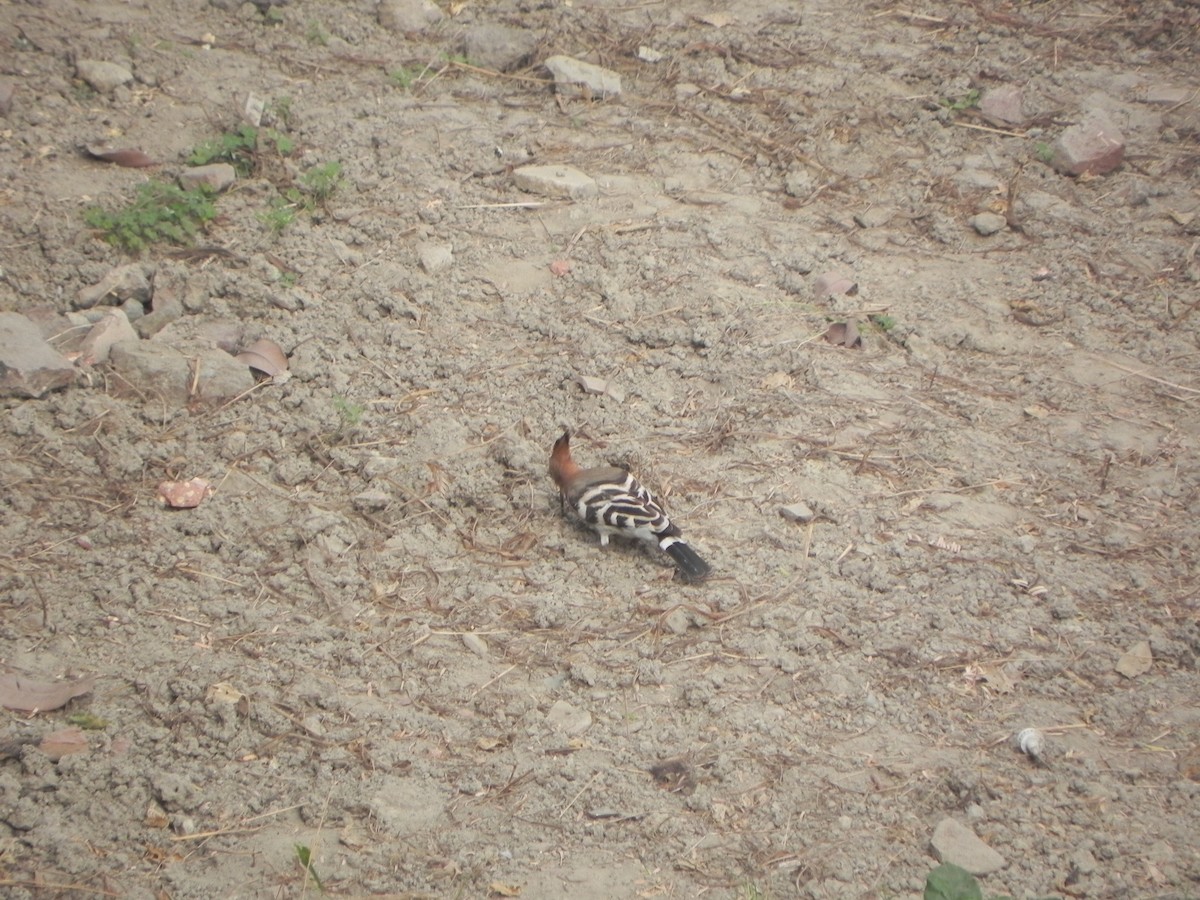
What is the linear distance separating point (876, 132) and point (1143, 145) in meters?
1.60

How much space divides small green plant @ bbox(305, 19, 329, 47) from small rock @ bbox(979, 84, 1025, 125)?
4.21m

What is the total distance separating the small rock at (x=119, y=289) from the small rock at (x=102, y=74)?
170cm

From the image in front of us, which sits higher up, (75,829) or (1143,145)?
(1143,145)

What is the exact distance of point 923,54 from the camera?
25.4 feet

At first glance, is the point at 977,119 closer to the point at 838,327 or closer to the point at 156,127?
the point at 838,327

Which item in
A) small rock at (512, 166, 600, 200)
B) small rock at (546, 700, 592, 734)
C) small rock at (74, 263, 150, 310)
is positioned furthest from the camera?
small rock at (512, 166, 600, 200)

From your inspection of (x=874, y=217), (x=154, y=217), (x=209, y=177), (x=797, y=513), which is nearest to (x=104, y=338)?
(x=154, y=217)

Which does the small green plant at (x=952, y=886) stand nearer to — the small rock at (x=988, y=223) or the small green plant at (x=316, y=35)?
the small rock at (x=988, y=223)

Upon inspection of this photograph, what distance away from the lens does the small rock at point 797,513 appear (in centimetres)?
507

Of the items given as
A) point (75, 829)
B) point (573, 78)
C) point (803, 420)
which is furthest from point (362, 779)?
point (573, 78)

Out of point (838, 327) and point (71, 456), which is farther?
point (838, 327)

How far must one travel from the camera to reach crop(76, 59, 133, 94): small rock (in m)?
6.96

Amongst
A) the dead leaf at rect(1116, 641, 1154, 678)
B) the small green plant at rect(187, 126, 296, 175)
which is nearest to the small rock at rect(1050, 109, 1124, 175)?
the dead leaf at rect(1116, 641, 1154, 678)

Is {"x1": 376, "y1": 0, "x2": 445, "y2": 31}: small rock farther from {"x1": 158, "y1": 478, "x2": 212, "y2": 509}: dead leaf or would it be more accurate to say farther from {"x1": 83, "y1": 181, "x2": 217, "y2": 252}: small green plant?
{"x1": 158, "y1": 478, "x2": 212, "y2": 509}: dead leaf
